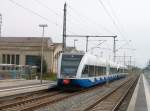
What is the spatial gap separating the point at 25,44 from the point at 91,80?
5551cm

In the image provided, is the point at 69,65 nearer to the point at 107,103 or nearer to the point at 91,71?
the point at 91,71

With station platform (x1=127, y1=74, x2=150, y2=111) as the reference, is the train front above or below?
above

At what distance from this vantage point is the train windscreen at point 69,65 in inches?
1299

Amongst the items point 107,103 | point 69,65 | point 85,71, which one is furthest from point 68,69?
point 107,103

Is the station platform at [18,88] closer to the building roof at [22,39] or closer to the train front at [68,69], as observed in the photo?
the train front at [68,69]

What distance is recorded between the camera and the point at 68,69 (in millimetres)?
33125

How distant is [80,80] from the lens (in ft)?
109

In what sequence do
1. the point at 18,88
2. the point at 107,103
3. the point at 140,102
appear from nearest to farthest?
the point at 107,103 → the point at 140,102 → the point at 18,88

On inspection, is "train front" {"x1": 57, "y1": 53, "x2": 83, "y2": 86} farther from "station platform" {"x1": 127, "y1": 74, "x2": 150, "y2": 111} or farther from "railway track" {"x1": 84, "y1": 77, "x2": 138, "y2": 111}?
"station platform" {"x1": 127, "y1": 74, "x2": 150, "y2": 111}

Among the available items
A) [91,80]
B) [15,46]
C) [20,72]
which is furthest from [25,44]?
[91,80]

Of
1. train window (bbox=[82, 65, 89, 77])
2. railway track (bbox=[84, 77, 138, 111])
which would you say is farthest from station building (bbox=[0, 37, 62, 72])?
railway track (bbox=[84, 77, 138, 111])

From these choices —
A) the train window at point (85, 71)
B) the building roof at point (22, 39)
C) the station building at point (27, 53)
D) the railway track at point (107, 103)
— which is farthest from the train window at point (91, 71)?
the building roof at point (22, 39)

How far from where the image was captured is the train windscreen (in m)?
33.0

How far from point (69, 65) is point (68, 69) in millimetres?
318
